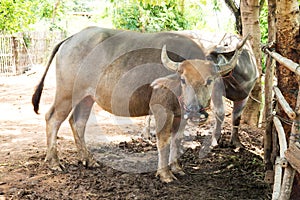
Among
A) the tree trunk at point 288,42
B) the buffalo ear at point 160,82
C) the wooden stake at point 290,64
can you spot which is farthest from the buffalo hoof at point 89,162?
the wooden stake at point 290,64

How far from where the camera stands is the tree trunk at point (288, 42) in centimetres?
363

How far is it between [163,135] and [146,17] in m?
7.68

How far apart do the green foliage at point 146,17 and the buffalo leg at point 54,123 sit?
706 cm

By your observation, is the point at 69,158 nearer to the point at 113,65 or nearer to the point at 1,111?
the point at 113,65

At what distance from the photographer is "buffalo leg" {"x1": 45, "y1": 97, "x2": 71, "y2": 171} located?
4848 mm

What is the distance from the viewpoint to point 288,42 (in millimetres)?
3699

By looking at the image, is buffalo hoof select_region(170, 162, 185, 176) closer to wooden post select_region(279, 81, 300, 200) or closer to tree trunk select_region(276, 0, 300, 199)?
tree trunk select_region(276, 0, 300, 199)

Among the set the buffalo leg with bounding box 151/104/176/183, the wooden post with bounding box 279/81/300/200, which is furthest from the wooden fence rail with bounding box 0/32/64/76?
the wooden post with bounding box 279/81/300/200

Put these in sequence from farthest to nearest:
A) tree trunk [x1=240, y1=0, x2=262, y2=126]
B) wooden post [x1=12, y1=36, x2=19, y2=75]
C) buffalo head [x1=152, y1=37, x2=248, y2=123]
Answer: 1. wooden post [x1=12, y1=36, x2=19, y2=75]
2. tree trunk [x1=240, y1=0, x2=262, y2=126]
3. buffalo head [x1=152, y1=37, x2=248, y2=123]

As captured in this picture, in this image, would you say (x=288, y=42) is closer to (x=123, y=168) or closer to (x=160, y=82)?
(x=160, y=82)

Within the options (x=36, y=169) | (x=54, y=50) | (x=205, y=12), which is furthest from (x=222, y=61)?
(x=205, y=12)

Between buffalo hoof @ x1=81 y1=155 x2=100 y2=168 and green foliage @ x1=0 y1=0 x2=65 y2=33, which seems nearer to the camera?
buffalo hoof @ x1=81 y1=155 x2=100 y2=168

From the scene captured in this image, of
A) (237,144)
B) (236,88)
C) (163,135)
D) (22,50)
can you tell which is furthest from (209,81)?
(22,50)

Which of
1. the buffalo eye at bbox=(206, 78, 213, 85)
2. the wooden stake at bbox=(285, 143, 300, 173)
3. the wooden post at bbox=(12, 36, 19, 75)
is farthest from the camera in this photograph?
the wooden post at bbox=(12, 36, 19, 75)
